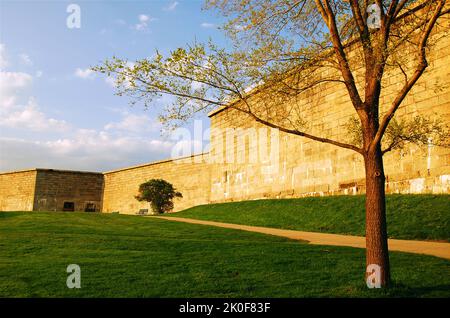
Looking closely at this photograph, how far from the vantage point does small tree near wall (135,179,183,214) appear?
2800 cm

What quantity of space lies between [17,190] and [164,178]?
16782mm

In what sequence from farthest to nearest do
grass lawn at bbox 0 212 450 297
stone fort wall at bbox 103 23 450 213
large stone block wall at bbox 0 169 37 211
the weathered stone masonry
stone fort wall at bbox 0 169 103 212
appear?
large stone block wall at bbox 0 169 37 211 < stone fort wall at bbox 0 169 103 212 < the weathered stone masonry < stone fort wall at bbox 103 23 450 213 < grass lawn at bbox 0 212 450 297

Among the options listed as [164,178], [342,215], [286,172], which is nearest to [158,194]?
[164,178]

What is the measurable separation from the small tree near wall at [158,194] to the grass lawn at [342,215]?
20.7 ft

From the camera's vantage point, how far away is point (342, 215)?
15.3m

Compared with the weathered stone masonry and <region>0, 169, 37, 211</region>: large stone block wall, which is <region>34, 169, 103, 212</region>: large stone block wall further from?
<region>0, 169, 37, 211</region>: large stone block wall

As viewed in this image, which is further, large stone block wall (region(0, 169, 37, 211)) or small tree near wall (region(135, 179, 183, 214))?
large stone block wall (region(0, 169, 37, 211))

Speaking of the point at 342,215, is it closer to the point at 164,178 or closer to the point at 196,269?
the point at 196,269

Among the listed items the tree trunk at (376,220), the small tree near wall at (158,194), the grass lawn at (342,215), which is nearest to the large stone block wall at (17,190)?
the small tree near wall at (158,194)

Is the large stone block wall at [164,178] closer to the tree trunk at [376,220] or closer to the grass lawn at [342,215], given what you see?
the grass lawn at [342,215]

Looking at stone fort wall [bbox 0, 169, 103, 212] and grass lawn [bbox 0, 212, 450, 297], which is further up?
stone fort wall [bbox 0, 169, 103, 212]

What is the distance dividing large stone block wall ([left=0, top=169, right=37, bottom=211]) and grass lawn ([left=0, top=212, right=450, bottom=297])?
29.2 m

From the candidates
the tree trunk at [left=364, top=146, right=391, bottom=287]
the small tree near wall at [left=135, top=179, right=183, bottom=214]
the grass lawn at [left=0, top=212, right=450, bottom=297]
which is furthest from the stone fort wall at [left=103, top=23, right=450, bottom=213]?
the grass lawn at [left=0, top=212, right=450, bottom=297]

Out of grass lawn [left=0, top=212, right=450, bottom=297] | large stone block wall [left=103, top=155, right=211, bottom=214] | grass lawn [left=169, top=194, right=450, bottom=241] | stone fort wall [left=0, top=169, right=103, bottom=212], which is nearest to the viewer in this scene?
grass lawn [left=0, top=212, right=450, bottom=297]
